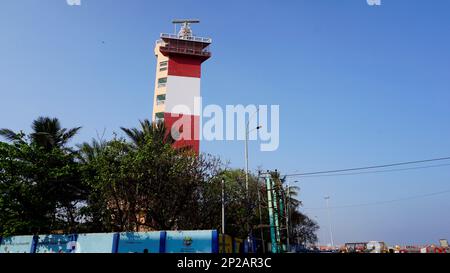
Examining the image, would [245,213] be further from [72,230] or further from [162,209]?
[72,230]

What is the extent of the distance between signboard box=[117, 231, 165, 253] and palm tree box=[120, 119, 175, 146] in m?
9.05

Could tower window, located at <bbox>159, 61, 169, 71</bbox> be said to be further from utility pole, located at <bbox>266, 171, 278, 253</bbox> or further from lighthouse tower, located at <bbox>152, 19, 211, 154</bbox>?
utility pole, located at <bbox>266, 171, 278, 253</bbox>

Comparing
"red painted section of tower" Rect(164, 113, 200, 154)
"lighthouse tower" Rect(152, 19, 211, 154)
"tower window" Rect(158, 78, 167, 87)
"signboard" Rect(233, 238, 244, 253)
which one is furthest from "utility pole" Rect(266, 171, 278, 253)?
"tower window" Rect(158, 78, 167, 87)

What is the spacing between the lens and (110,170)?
2400cm

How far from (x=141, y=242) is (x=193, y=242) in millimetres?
3328

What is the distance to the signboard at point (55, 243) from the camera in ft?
68.2

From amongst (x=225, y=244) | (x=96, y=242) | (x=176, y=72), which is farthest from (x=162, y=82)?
(x=225, y=244)

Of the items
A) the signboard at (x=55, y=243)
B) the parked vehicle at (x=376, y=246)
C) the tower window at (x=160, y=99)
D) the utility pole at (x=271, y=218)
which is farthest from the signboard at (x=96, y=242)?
the parked vehicle at (x=376, y=246)

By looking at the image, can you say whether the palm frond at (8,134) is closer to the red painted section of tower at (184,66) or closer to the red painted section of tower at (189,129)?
the red painted section of tower at (189,129)

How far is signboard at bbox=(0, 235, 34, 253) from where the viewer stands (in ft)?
70.5

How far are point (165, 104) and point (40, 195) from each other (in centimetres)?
2775

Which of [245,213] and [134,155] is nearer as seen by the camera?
[134,155]

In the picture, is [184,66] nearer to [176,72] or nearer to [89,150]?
[176,72]
